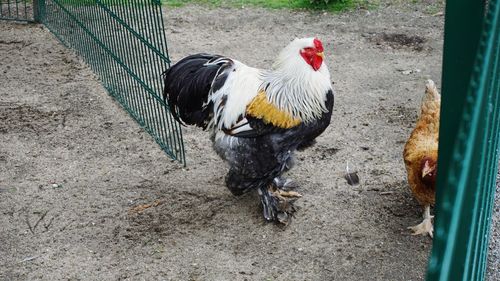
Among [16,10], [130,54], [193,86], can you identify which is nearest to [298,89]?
[193,86]

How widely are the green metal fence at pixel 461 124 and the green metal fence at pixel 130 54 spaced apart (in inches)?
146

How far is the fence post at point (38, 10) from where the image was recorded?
309 inches

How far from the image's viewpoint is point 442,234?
0.90m

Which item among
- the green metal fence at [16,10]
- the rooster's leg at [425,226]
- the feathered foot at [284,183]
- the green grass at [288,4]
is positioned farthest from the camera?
the green grass at [288,4]

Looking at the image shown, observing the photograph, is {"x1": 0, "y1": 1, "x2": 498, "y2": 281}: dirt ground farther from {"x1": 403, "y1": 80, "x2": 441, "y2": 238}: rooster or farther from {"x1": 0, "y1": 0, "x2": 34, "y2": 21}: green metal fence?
{"x1": 0, "y1": 0, "x2": 34, "y2": 21}: green metal fence

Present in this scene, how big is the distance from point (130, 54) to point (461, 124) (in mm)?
4937

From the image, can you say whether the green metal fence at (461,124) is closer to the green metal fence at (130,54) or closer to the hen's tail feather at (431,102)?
the hen's tail feather at (431,102)

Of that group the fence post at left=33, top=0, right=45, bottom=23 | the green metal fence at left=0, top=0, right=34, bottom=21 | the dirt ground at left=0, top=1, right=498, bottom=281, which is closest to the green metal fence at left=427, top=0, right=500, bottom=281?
the dirt ground at left=0, top=1, right=498, bottom=281

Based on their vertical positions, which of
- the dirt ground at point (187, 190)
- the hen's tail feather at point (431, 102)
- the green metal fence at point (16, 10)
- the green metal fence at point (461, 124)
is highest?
the green metal fence at point (461, 124)

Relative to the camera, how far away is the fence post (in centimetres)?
784

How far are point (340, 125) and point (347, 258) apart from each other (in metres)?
1.88

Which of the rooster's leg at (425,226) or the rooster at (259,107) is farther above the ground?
the rooster at (259,107)

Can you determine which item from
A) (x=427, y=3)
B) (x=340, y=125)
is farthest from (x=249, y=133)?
(x=427, y=3)

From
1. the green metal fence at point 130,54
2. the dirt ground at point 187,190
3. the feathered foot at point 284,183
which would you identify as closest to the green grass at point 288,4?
the dirt ground at point 187,190
